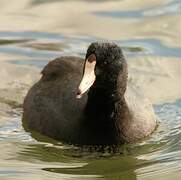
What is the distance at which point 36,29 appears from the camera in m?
12.3

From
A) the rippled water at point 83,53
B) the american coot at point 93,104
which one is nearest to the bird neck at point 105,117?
the american coot at point 93,104

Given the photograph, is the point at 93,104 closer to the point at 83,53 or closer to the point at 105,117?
the point at 105,117

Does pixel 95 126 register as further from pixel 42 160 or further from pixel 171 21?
pixel 171 21

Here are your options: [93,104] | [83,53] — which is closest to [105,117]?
[93,104]

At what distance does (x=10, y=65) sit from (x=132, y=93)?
216cm

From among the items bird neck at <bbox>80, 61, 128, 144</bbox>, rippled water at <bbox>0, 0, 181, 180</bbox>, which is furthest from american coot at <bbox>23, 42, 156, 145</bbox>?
rippled water at <bbox>0, 0, 181, 180</bbox>

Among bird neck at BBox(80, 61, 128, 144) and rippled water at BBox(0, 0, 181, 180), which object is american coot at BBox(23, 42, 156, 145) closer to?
bird neck at BBox(80, 61, 128, 144)

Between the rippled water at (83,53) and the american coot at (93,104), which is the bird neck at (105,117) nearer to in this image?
the american coot at (93,104)

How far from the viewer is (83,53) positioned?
37.1ft

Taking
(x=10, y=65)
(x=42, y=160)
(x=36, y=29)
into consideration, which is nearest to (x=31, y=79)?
(x=10, y=65)

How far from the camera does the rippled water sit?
26.5 ft

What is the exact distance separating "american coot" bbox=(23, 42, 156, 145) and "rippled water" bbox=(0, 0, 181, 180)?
5.1 inches

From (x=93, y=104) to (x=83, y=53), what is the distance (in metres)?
2.86

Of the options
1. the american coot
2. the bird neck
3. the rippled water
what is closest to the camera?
the rippled water
